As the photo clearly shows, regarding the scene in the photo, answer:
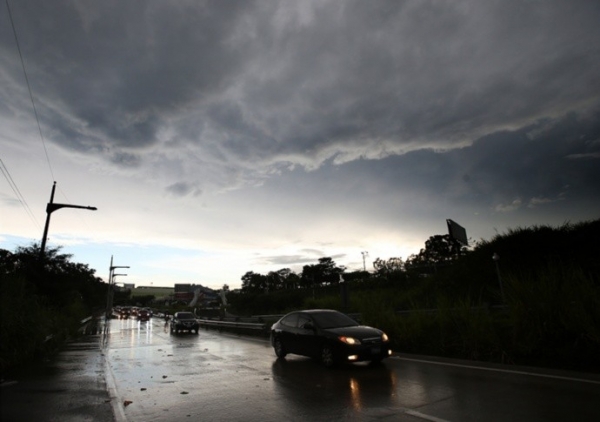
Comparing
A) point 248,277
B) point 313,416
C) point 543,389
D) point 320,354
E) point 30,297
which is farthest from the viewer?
point 248,277

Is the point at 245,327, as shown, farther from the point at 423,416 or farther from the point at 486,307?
the point at 423,416

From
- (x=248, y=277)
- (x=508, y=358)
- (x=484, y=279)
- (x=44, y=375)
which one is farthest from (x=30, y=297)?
(x=248, y=277)

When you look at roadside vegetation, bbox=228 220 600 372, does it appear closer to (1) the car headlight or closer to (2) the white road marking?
(1) the car headlight

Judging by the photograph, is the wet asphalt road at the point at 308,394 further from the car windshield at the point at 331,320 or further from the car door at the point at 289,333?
the car windshield at the point at 331,320

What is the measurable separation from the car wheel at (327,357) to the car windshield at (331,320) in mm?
836

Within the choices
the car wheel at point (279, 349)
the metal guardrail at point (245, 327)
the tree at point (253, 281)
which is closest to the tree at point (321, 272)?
the tree at point (253, 281)

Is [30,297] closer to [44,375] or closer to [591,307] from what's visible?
[44,375]

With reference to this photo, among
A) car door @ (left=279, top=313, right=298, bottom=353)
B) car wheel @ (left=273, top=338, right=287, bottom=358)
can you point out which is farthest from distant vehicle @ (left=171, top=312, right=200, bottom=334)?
car door @ (left=279, top=313, right=298, bottom=353)

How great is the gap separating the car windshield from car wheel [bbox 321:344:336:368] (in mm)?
836

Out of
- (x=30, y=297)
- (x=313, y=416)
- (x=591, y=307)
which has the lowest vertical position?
(x=313, y=416)

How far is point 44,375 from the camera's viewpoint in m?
10.1

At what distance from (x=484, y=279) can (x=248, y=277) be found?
142 m

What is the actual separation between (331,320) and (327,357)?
1.45 m

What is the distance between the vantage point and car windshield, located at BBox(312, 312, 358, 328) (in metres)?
11.5
